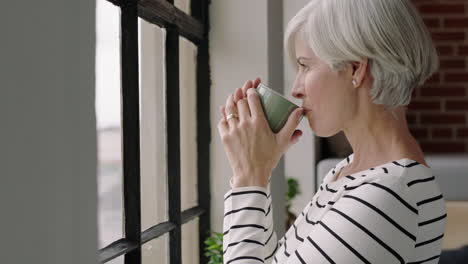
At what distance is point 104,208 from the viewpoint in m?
1.35

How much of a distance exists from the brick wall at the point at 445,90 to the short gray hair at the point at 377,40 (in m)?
2.67

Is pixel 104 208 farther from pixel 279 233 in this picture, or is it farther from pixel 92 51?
pixel 279 233

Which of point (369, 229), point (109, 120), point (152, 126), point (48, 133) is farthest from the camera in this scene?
point (152, 126)

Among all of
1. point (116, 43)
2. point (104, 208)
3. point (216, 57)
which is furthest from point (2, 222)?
point (216, 57)

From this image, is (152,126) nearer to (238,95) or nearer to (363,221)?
(238,95)

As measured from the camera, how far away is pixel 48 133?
26.2 inches

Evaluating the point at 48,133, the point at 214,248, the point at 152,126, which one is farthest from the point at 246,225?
the point at 214,248

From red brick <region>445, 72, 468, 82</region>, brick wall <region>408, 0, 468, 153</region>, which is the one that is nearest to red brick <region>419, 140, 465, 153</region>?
brick wall <region>408, 0, 468, 153</region>

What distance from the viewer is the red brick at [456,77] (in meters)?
3.69

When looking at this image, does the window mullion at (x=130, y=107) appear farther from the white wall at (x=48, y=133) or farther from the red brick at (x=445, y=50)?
the red brick at (x=445, y=50)

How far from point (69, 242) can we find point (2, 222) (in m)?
0.12

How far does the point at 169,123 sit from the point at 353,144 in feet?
2.49

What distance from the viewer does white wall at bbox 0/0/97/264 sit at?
1.98ft

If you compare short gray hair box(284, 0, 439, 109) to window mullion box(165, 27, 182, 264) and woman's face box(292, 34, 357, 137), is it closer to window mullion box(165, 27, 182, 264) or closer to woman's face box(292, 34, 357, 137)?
woman's face box(292, 34, 357, 137)
